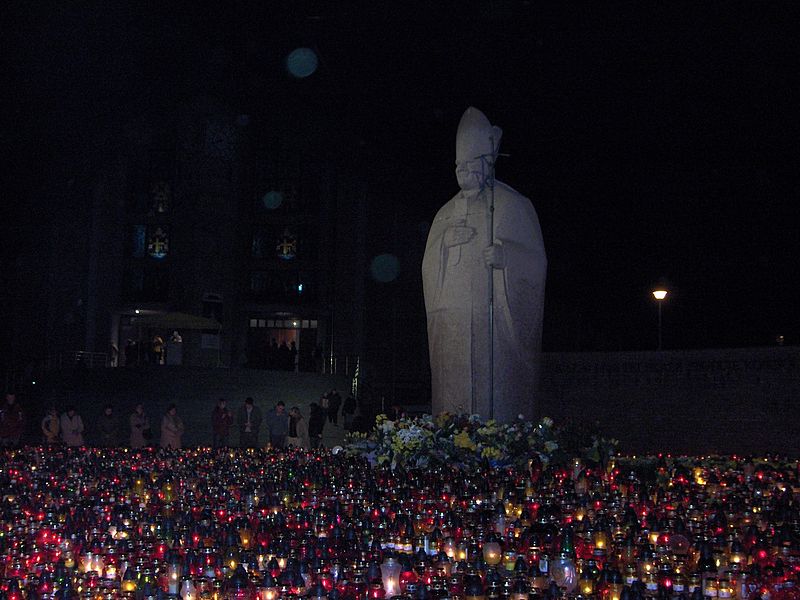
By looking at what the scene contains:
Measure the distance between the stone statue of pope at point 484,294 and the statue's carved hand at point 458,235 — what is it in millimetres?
14

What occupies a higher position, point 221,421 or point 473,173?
point 473,173

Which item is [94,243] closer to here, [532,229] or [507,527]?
[532,229]

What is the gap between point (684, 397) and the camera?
21.5 meters

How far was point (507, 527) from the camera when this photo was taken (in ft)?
23.9

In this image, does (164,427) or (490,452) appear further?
(164,427)

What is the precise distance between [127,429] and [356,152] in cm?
1682

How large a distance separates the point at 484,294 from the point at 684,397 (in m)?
10.2

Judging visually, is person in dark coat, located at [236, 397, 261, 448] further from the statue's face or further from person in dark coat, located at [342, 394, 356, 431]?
the statue's face

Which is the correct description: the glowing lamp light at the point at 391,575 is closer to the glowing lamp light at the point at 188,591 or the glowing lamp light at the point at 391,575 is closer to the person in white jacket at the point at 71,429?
the glowing lamp light at the point at 188,591

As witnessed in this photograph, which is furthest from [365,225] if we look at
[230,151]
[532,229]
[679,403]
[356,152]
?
[532,229]

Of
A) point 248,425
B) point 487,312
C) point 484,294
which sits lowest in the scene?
point 248,425

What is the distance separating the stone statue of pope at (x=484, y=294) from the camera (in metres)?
13.0

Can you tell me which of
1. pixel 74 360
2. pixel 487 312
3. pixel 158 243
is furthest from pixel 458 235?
pixel 158 243

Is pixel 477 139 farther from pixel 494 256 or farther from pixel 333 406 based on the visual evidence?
pixel 333 406
